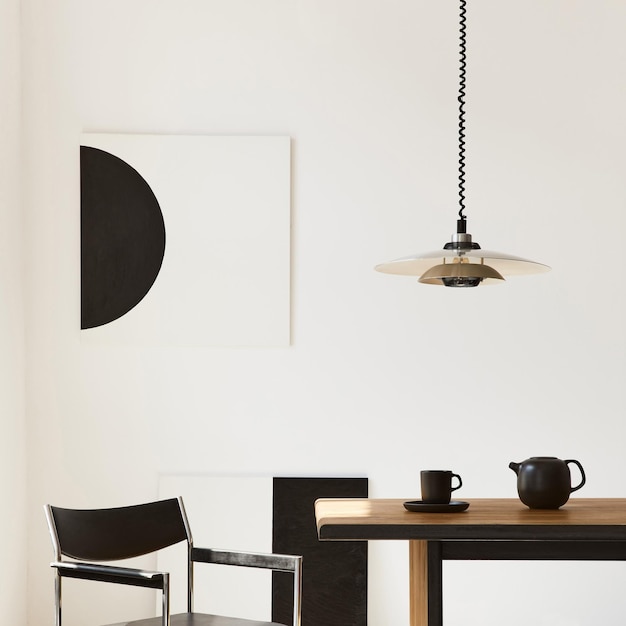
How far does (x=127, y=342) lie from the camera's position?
365 centimetres

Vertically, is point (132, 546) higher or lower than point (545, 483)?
lower

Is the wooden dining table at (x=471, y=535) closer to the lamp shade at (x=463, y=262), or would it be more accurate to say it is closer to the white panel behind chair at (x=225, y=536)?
the lamp shade at (x=463, y=262)

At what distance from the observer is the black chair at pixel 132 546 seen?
239cm

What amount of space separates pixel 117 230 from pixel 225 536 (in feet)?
4.50

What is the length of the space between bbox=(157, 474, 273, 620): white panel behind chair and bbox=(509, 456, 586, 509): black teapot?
1.45 metres

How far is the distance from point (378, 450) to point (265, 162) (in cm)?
132

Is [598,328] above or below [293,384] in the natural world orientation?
above

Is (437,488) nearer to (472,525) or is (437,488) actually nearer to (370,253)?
(472,525)

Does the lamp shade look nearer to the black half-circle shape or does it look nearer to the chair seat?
the chair seat

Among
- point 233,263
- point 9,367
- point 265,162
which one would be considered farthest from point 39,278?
point 265,162

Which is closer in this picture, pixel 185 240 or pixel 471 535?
pixel 471 535

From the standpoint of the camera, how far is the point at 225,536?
358 cm

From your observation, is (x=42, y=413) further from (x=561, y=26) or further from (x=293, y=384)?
(x=561, y=26)

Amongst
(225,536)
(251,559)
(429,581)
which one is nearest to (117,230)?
(225,536)
